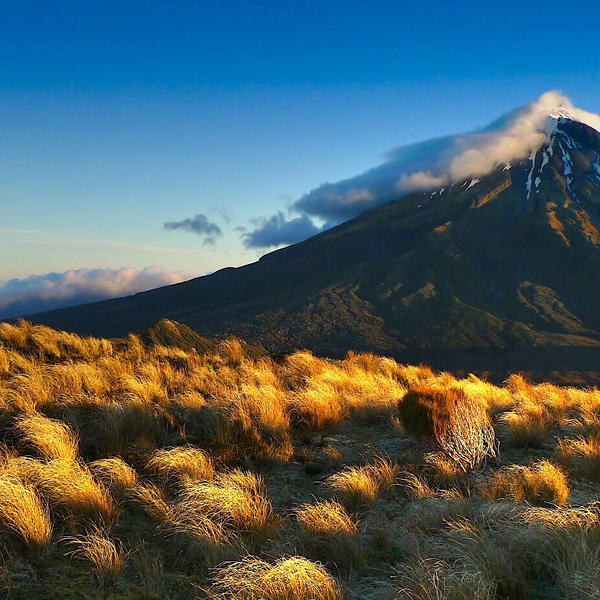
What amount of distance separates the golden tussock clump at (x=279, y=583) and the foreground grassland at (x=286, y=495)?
0.01 meters

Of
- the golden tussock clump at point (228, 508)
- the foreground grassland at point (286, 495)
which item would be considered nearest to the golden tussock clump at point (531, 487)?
the foreground grassland at point (286, 495)

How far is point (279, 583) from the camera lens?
311cm

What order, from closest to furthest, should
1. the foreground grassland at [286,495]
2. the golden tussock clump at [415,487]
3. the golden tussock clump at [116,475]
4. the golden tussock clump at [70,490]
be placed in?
the foreground grassland at [286,495], the golden tussock clump at [70,490], the golden tussock clump at [116,475], the golden tussock clump at [415,487]

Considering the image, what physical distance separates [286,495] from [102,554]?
2.15 meters

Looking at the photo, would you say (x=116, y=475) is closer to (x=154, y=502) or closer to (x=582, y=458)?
(x=154, y=502)

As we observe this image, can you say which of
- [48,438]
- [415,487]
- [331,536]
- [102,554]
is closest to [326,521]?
[331,536]

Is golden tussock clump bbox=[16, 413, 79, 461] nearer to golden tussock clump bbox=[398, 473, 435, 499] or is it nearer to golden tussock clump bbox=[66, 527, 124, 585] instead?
golden tussock clump bbox=[66, 527, 124, 585]

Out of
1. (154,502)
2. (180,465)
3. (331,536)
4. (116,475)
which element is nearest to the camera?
(331,536)

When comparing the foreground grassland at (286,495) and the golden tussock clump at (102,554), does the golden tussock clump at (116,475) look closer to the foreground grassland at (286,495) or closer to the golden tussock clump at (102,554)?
the foreground grassland at (286,495)

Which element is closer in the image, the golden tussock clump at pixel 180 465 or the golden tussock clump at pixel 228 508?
the golden tussock clump at pixel 228 508

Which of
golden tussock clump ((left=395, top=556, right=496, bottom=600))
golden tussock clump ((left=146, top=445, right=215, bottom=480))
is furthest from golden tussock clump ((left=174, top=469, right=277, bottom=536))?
golden tussock clump ((left=395, top=556, right=496, bottom=600))

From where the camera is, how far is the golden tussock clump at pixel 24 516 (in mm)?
3697

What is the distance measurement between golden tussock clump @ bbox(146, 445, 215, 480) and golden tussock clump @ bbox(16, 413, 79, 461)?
37.0 inches

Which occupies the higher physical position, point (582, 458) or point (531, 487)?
point (531, 487)
